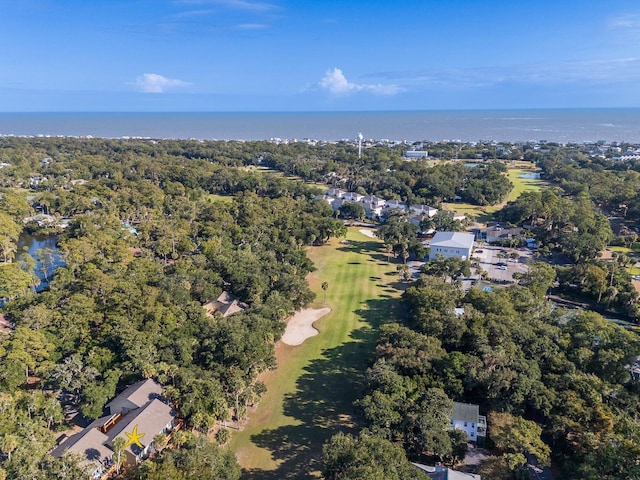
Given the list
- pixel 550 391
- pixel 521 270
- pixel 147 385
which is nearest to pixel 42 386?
pixel 147 385

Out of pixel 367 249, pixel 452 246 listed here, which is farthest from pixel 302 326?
pixel 452 246

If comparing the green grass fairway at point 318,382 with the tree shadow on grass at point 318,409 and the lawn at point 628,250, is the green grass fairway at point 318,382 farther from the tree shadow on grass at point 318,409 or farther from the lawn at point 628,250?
the lawn at point 628,250

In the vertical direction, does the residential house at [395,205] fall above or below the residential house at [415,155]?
below

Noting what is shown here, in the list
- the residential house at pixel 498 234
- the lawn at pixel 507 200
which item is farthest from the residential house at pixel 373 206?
the residential house at pixel 498 234

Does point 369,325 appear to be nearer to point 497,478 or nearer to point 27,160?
point 497,478

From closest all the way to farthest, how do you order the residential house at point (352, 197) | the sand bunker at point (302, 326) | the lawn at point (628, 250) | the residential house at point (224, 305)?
the sand bunker at point (302, 326), the residential house at point (224, 305), the lawn at point (628, 250), the residential house at point (352, 197)

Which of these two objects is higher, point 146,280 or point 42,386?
point 146,280

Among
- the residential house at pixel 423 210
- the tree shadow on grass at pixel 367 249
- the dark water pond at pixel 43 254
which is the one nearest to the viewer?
the dark water pond at pixel 43 254

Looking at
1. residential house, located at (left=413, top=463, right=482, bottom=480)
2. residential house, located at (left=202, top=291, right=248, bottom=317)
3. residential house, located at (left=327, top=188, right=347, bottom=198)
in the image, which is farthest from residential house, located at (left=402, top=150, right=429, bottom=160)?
residential house, located at (left=413, top=463, right=482, bottom=480)

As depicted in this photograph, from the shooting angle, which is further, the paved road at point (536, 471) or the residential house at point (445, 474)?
the paved road at point (536, 471)
